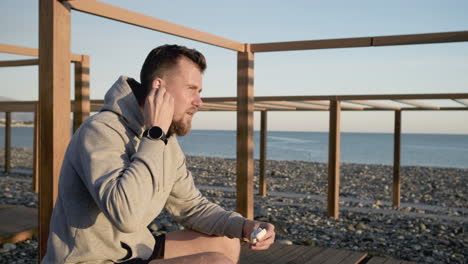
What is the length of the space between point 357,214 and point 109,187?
6551mm

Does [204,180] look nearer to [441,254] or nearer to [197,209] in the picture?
[441,254]

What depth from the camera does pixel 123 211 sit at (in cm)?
184

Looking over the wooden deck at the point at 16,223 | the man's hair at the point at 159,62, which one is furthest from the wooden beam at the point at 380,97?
the man's hair at the point at 159,62

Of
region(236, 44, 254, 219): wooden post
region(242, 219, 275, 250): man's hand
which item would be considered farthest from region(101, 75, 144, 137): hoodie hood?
region(236, 44, 254, 219): wooden post

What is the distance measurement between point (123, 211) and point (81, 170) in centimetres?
28

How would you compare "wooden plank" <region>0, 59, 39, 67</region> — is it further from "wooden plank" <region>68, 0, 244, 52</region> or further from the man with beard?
the man with beard

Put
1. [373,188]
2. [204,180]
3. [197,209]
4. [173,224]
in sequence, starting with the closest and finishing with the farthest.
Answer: [197,209] → [173,224] → [373,188] → [204,180]

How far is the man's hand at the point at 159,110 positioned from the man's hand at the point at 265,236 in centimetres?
79

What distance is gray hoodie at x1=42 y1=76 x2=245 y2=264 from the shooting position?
6.09ft

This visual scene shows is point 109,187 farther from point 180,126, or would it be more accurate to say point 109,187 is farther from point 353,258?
point 353,258

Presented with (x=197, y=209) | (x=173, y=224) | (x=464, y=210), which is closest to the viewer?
(x=197, y=209)

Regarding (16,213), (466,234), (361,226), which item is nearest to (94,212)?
(16,213)

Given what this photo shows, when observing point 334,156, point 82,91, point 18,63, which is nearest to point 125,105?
point 82,91

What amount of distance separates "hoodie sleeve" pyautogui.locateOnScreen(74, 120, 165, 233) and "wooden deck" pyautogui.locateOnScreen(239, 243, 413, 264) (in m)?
1.58
